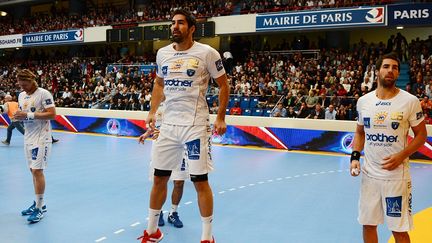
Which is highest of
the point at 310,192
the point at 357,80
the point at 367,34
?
the point at 367,34

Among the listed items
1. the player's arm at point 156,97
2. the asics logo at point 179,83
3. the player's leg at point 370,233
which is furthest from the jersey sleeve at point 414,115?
the player's arm at point 156,97

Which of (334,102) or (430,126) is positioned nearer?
(430,126)

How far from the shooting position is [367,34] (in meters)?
23.1

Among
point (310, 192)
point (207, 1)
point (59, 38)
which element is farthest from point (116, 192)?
point (59, 38)

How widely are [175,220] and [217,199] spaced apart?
156cm

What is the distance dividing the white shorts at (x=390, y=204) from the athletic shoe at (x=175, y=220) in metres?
2.47

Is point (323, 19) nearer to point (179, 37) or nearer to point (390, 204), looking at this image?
point (179, 37)

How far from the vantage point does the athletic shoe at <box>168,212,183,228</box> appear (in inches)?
208

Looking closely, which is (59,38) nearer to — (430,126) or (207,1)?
(207,1)

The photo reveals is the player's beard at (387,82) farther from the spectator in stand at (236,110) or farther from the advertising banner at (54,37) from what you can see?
the advertising banner at (54,37)

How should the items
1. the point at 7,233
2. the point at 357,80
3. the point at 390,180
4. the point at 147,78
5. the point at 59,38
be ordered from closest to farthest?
1. the point at 390,180
2. the point at 7,233
3. the point at 357,80
4. the point at 147,78
5. the point at 59,38

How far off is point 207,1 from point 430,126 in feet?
55.7

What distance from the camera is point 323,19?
18.8 metres

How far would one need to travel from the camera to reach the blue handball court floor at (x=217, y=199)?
504 cm
